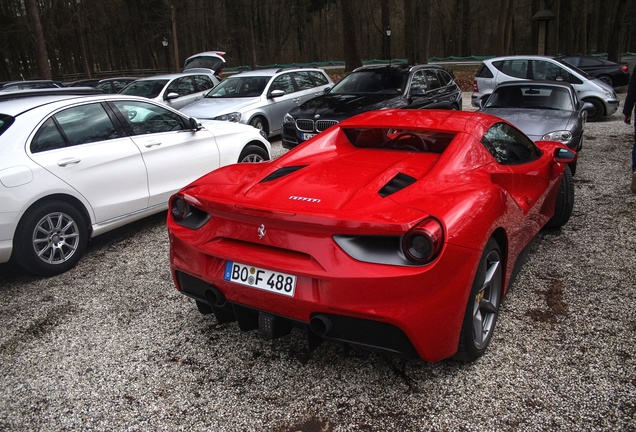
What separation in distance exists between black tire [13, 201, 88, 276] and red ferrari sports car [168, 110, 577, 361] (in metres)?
1.86

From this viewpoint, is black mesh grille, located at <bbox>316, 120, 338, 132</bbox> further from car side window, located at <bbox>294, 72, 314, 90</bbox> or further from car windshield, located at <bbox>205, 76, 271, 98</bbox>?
car side window, located at <bbox>294, 72, 314, 90</bbox>

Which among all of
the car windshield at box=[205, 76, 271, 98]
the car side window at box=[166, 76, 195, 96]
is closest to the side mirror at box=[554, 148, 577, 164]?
the car windshield at box=[205, 76, 271, 98]

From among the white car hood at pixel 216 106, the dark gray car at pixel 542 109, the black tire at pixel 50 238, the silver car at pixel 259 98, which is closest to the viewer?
the black tire at pixel 50 238

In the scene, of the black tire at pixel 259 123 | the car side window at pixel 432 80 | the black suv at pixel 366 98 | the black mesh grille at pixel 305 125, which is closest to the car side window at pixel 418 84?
the black suv at pixel 366 98

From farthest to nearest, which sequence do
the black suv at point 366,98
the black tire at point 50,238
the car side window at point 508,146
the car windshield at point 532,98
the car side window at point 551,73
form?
the car side window at point 551,73, the black suv at point 366,98, the car windshield at point 532,98, the black tire at point 50,238, the car side window at point 508,146

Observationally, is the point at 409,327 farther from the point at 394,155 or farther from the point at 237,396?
the point at 394,155

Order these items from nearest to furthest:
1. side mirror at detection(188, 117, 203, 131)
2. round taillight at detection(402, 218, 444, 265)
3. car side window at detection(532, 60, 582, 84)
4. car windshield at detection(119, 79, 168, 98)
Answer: round taillight at detection(402, 218, 444, 265) < side mirror at detection(188, 117, 203, 131) < car windshield at detection(119, 79, 168, 98) < car side window at detection(532, 60, 582, 84)

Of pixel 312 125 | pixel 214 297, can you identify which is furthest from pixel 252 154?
pixel 214 297

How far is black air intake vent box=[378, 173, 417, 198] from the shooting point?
9.14 feet

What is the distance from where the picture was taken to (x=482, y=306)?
2.91 m

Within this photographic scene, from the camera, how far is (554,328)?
336 centimetres

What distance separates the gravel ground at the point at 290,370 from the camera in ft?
8.55

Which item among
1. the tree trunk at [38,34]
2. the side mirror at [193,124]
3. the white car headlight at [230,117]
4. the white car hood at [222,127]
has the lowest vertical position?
the white car headlight at [230,117]

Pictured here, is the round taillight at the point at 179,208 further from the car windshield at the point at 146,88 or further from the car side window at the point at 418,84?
the car windshield at the point at 146,88
